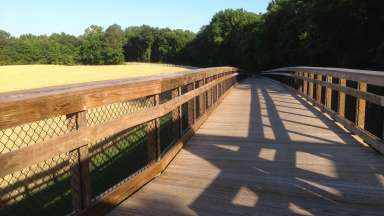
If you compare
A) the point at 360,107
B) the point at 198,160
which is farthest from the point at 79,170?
the point at 360,107

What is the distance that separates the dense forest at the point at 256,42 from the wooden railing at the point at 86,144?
672 inches

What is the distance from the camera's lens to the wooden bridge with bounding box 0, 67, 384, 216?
3.06 m

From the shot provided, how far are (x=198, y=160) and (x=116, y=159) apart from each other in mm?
2216

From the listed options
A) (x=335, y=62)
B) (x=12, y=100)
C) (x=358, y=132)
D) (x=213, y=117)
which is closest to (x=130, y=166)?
(x=213, y=117)

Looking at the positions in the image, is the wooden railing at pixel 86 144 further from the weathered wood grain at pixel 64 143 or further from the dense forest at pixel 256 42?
the dense forest at pixel 256 42

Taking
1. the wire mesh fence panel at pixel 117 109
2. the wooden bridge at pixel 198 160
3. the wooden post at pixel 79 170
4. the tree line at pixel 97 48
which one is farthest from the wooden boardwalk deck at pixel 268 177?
the tree line at pixel 97 48

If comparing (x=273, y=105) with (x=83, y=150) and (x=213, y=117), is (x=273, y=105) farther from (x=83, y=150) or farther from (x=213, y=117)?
(x=83, y=150)

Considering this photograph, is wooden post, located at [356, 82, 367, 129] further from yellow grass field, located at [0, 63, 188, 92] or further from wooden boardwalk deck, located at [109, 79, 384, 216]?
yellow grass field, located at [0, 63, 188, 92]

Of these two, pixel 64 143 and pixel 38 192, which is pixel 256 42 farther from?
pixel 64 143

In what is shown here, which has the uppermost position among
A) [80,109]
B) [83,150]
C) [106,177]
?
[80,109]

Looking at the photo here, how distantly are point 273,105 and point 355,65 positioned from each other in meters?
15.0

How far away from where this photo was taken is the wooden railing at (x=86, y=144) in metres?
2.57

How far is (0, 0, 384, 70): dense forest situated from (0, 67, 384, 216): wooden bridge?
1611 centimetres

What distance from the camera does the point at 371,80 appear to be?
17.8 feet
